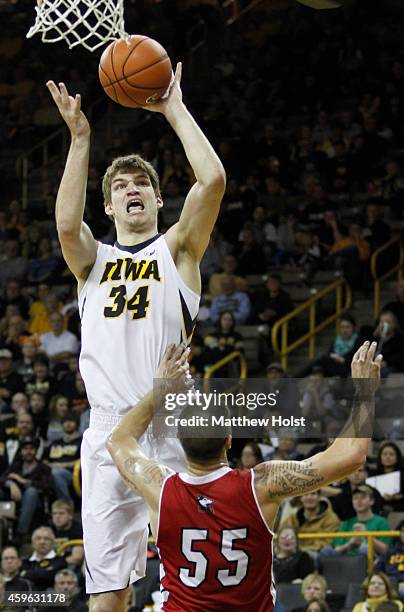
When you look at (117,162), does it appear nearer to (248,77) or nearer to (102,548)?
(102,548)

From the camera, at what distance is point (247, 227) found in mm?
17125

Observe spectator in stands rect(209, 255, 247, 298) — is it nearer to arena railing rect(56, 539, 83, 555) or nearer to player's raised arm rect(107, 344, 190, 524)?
arena railing rect(56, 539, 83, 555)

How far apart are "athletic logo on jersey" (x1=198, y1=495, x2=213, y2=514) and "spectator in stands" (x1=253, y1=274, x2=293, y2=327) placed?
1050 centimetres

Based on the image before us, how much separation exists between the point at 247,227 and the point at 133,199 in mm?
10526

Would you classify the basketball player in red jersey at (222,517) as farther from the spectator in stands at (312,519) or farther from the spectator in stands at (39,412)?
the spectator in stands at (39,412)

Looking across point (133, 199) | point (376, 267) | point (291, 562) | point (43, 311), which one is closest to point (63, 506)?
point (291, 562)

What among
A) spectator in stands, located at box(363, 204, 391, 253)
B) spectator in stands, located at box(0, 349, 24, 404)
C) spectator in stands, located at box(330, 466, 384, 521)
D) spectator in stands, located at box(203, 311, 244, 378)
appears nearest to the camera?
spectator in stands, located at box(330, 466, 384, 521)

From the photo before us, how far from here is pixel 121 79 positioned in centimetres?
662

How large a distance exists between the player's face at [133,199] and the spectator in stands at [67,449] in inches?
265

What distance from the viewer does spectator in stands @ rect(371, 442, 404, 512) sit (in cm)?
1152

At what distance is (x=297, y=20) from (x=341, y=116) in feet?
10.8

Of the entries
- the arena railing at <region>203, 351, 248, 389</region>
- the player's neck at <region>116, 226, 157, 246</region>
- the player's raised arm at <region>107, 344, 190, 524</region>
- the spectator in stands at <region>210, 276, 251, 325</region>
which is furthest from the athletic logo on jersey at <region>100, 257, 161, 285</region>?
the spectator in stands at <region>210, 276, 251, 325</region>

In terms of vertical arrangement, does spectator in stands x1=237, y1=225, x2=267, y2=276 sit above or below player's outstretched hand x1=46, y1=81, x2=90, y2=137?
above

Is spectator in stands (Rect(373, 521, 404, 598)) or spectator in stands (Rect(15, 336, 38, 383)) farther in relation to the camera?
spectator in stands (Rect(15, 336, 38, 383))
